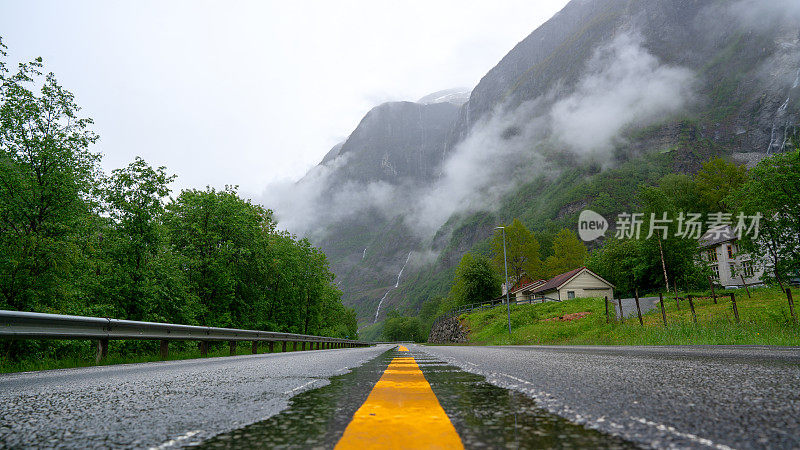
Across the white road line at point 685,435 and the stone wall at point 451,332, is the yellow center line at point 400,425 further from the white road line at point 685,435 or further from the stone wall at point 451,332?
the stone wall at point 451,332

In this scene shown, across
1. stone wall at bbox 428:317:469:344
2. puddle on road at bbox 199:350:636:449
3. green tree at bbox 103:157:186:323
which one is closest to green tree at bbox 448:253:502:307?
stone wall at bbox 428:317:469:344

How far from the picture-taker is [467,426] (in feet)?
6.02

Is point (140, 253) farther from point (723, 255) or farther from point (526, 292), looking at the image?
point (723, 255)

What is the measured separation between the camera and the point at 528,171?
186 meters

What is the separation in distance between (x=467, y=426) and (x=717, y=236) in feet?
257

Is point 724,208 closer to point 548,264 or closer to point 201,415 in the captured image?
point 548,264

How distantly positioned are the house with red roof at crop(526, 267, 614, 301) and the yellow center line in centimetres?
5389

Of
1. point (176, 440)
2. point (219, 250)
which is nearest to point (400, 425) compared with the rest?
point (176, 440)

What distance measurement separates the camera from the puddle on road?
5.02 feet

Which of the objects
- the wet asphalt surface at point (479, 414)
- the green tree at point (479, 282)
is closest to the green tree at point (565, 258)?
the green tree at point (479, 282)

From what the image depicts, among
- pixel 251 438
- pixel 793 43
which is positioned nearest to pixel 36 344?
pixel 251 438

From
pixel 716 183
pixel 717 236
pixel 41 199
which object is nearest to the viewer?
pixel 41 199

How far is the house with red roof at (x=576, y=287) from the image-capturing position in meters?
53.5

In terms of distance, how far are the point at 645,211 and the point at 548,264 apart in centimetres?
2348
